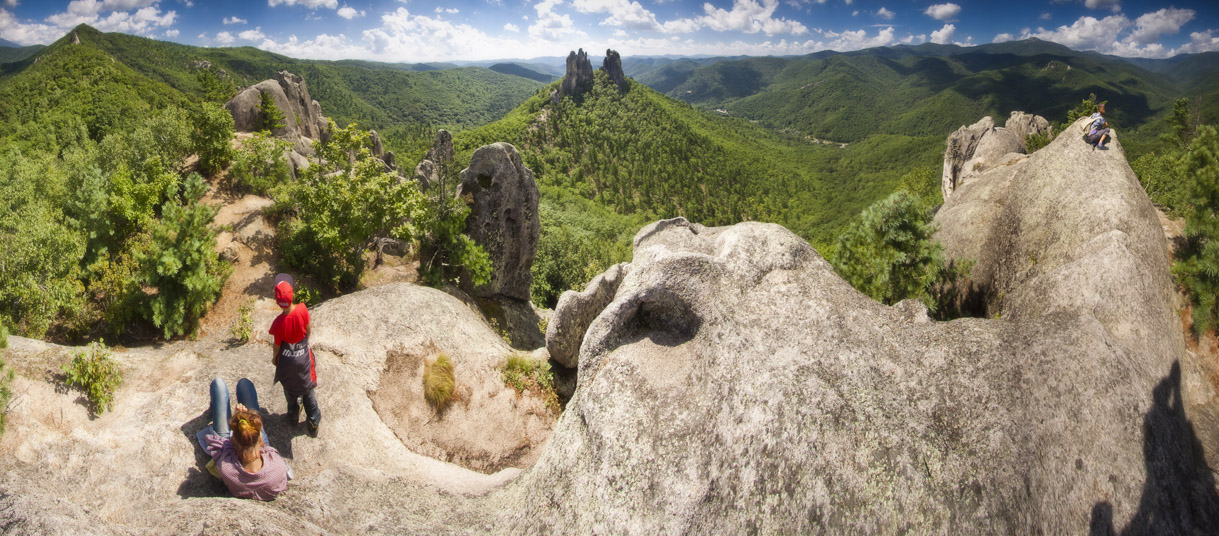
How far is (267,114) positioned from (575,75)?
513 feet

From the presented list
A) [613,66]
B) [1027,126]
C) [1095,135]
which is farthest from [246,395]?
[613,66]

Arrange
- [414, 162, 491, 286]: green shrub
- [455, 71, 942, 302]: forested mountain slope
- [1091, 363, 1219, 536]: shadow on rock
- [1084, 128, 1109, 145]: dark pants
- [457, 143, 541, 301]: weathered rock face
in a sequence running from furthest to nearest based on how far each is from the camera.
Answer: [455, 71, 942, 302]: forested mountain slope, [457, 143, 541, 301]: weathered rock face, [414, 162, 491, 286]: green shrub, [1084, 128, 1109, 145]: dark pants, [1091, 363, 1219, 536]: shadow on rock

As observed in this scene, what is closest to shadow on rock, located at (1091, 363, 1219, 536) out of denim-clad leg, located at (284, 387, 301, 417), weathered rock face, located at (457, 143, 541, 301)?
denim-clad leg, located at (284, 387, 301, 417)

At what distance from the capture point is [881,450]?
27.3ft

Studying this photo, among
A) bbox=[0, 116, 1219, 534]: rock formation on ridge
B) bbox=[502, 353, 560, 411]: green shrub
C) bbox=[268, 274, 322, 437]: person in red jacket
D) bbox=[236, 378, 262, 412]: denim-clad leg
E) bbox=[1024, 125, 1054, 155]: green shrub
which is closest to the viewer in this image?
bbox=[0, 116, 1219, 534]: rock formation on ridge

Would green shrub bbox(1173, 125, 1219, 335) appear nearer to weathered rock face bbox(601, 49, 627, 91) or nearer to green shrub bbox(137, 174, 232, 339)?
green shrub bbox(137, 174, 232, 339)

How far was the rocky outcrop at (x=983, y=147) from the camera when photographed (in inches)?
1337

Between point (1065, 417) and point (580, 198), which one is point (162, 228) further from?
point (580, 198)

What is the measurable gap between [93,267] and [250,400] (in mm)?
9396

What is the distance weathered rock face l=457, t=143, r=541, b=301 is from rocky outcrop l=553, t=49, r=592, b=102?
160299mm

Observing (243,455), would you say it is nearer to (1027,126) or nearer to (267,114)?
(267,114)

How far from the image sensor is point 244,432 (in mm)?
8711

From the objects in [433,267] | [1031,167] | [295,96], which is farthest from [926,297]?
[295,96]

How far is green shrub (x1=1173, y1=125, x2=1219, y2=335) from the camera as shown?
14.8m
